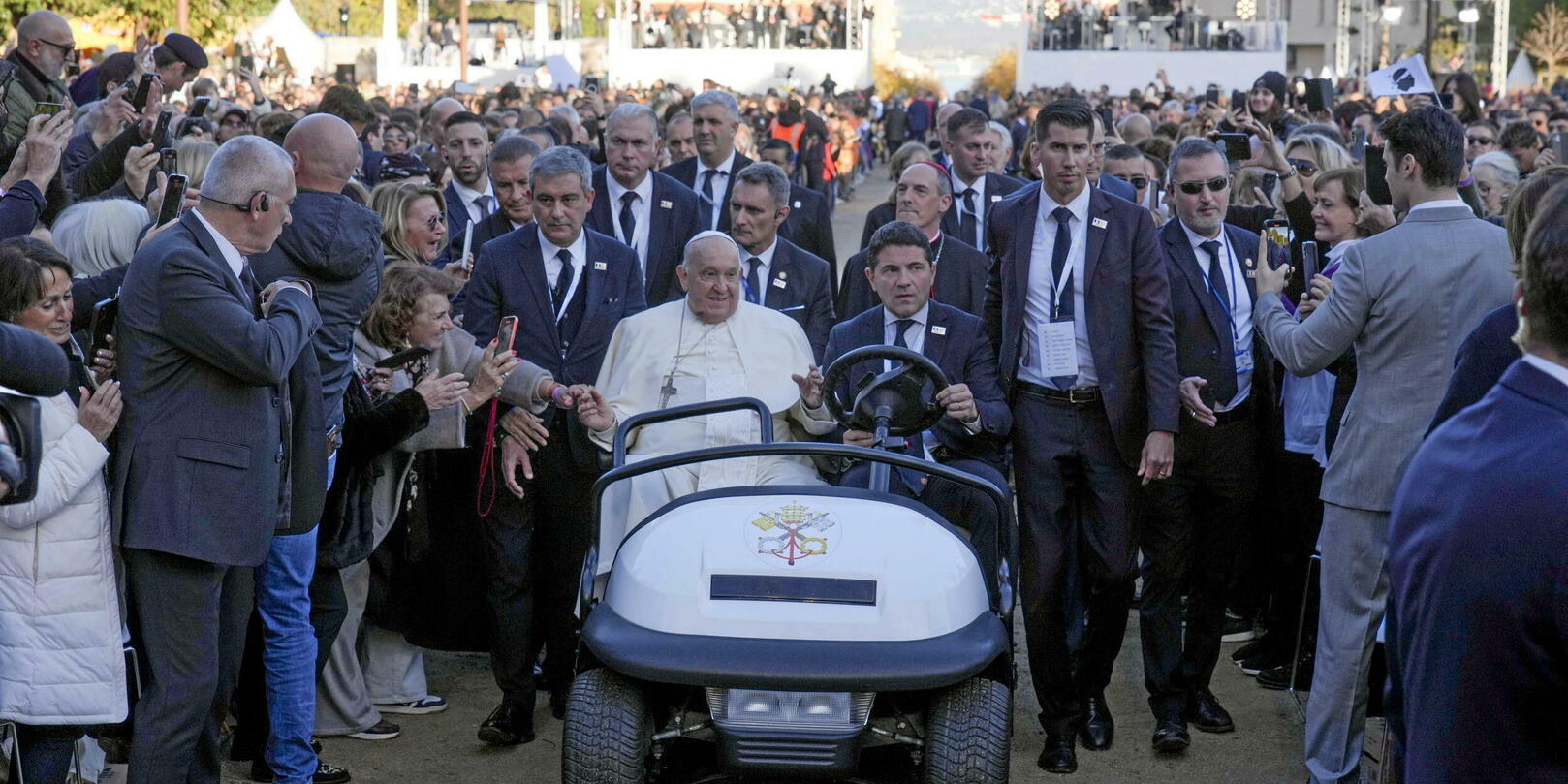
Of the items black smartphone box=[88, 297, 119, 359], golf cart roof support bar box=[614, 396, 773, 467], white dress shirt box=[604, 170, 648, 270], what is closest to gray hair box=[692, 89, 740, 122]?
white dress shirt box=[604, 170, 648, 270]

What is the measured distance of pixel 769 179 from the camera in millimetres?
7145

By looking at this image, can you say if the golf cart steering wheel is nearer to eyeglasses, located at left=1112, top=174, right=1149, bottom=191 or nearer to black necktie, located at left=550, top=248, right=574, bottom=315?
black necktie, located at left=550, top=248, right=574, bottom=315

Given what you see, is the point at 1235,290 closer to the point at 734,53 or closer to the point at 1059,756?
the point at 1059,756

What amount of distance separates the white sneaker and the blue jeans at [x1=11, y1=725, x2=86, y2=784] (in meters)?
1.92

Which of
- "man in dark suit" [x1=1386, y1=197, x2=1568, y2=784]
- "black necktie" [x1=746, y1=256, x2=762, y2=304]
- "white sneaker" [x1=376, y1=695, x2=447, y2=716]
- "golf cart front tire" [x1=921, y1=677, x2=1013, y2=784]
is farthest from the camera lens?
"black necktie" [x1=746, y1=256, x2=762, y2=304]

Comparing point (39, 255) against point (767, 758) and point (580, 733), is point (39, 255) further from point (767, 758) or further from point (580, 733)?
point (767, 758)

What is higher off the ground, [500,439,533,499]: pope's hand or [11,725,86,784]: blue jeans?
[500,439,533,499]: pope's hand

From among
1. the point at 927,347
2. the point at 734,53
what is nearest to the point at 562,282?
the point at 927,347

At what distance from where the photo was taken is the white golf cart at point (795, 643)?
3.90 metres

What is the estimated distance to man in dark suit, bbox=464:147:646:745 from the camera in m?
5.97

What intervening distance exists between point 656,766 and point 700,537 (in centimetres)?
68

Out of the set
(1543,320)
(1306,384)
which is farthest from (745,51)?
(1543,320)

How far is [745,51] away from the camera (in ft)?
189

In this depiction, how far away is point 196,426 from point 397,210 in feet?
7.35
